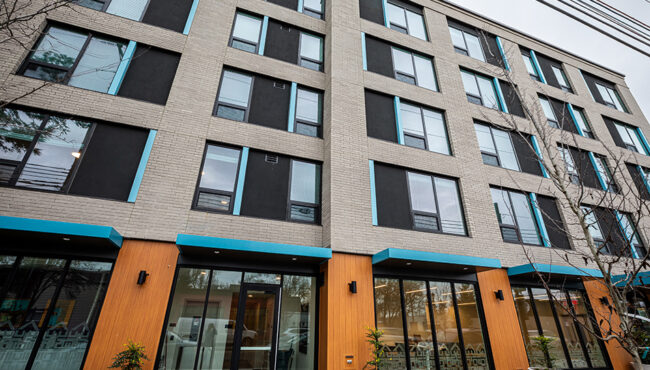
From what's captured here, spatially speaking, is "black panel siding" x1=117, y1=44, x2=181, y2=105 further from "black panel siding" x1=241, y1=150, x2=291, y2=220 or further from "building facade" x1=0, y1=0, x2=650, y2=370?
"black panel siding" x1=241, y1=150, x2=291, y2=220

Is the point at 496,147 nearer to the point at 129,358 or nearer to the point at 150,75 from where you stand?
the point at 150,75

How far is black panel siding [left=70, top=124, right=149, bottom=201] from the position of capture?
736cm

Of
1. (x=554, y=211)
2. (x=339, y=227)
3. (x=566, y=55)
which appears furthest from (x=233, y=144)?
(x=566, y=55)

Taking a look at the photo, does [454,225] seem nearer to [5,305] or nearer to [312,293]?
[312,293]

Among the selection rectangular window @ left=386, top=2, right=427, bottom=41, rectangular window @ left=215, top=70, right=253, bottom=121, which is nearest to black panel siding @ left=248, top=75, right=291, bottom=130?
rectangular window @ left=215, top=70, right=253, bottom=121

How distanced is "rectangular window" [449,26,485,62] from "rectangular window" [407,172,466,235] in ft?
24.0

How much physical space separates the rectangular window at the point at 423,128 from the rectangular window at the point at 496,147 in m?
1.79

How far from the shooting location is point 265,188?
873 centimetres

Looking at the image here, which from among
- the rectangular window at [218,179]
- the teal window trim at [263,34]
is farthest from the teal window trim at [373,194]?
the teal window trim at [263,34]

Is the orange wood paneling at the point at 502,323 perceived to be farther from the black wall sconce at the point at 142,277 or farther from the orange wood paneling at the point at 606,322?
the black wall sconce at the point at 142,277

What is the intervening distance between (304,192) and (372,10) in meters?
8.88

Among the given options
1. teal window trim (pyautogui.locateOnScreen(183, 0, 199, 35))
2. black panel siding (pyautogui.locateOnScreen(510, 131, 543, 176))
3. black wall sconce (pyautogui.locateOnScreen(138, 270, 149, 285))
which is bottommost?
black wall sconce (pyautogui.locateOnScreen(138, 270, 149, 285))

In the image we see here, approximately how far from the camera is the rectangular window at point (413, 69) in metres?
12.1

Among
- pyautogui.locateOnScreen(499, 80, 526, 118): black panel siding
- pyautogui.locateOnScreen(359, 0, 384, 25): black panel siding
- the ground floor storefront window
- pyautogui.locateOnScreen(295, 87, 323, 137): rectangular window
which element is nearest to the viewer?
the ground floor storefront window
